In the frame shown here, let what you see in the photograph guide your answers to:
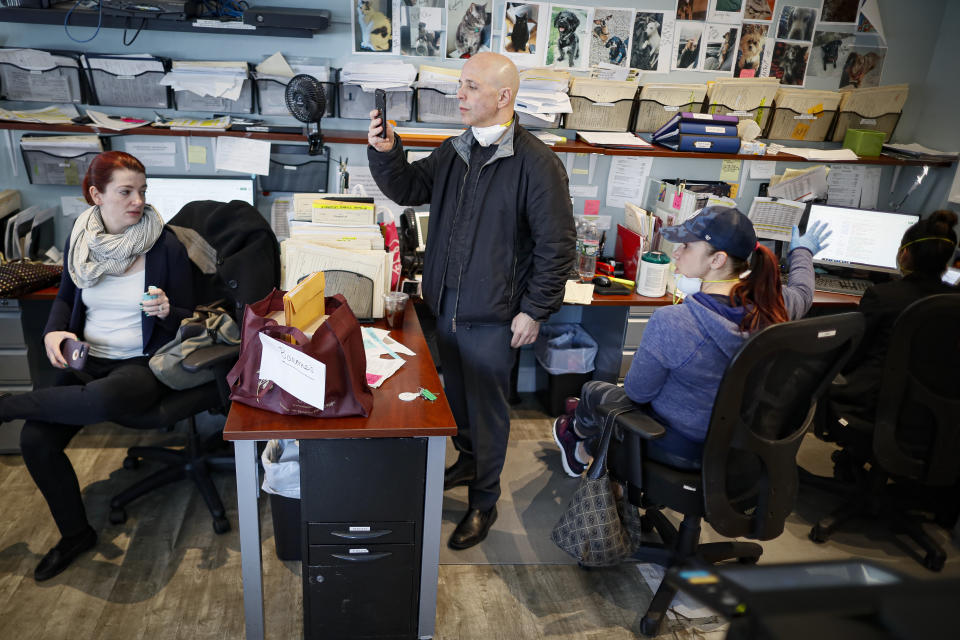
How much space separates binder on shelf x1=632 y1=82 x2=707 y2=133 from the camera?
10.4ft

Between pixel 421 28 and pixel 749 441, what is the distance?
7.36 feet

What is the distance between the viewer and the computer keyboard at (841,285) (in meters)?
3.16

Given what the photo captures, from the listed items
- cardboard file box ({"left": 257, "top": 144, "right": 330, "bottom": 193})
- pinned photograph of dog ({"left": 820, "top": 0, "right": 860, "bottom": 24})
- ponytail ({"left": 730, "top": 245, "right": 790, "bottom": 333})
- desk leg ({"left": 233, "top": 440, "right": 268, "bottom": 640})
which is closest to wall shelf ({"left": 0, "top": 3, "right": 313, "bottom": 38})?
cardboard file box ({"left": 257, "top": 144, "right": 330, "bottom": 193})

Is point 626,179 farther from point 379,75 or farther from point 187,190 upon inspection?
point 187,190

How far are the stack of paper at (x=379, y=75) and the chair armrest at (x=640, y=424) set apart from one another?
178 cm

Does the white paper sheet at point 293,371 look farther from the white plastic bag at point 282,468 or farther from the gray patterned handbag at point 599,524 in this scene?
the gray patterned handbag at point 599,524

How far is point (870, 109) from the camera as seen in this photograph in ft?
11.0

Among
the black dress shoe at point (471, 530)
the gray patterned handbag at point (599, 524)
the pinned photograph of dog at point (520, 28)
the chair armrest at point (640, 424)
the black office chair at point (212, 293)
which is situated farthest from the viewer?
the pinned photograph of dog at point (520, 28)

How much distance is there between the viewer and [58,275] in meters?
2.59

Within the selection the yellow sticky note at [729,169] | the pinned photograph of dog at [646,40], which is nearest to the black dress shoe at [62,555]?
the pinned photograph of dog at [646,40]

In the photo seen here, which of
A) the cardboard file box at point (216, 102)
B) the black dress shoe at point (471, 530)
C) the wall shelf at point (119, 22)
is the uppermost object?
the wall shelf at point (119, 22)

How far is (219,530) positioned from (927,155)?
11.9 feet

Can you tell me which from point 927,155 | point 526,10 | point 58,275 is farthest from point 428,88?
point 927,155

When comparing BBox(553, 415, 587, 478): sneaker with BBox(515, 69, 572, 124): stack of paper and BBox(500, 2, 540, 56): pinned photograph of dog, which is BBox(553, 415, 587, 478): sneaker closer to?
BBox(515, 69, 572, 124): stack of paper
